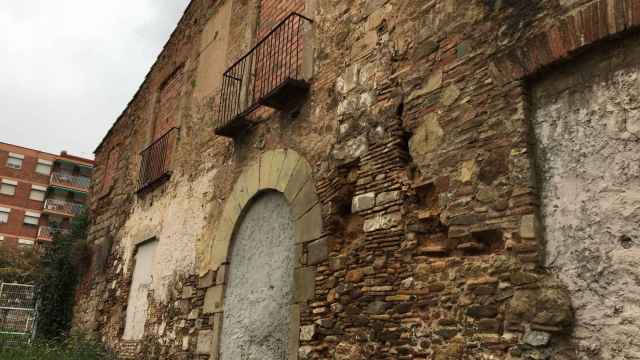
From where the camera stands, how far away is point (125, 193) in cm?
980

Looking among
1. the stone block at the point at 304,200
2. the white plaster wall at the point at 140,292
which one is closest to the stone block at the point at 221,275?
the stone block at the point at 304,200

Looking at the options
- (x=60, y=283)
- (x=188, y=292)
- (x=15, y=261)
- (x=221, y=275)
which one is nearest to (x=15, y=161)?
(x=15, y=261)

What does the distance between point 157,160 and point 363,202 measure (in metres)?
5.43

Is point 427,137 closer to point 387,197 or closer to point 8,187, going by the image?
point 387,197

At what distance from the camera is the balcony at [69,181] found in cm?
3856

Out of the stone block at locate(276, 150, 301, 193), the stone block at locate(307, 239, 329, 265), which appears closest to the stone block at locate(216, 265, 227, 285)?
the stone block at locate(276, 150, 301, 193)

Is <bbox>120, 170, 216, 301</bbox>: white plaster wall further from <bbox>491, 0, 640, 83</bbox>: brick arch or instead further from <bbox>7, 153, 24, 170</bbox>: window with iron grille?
<bbox>7, 153, 24, 170</bbox>: window with iron grille

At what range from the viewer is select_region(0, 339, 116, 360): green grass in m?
7.36

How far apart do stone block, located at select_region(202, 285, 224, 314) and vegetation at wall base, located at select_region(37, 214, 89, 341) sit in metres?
5.72

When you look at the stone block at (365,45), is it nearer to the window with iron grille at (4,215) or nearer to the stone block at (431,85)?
the stone block at (431,85)

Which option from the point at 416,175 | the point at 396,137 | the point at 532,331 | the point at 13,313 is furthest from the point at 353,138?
the point at 13,313

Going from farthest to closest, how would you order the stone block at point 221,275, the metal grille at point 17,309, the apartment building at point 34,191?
the apartment building at point 34,191 → the metal grille at point 17,309 → the stone block at point 221,275

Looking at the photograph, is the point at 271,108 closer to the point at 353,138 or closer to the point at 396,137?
the point at 353,138

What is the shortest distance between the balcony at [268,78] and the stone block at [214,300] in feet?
5.76
